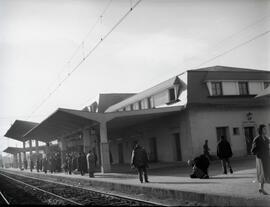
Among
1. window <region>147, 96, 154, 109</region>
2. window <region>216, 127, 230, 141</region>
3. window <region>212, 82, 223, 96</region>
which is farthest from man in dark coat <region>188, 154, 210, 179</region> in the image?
window <region>147, 96, 154, 109</region>

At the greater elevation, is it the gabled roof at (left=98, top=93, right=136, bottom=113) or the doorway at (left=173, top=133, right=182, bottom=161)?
the gabled roof at (left=98, top=93, right=136, bottom=113)

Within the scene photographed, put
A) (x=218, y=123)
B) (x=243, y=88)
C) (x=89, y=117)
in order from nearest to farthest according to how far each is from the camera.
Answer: (x=89, y=117), (x=218, y=123), (x=243, y=88)

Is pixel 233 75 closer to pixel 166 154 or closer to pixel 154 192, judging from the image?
pixel 166 154

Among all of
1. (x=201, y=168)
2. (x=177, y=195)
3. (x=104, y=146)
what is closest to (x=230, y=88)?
(x=104, y=146)

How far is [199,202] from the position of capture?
37.8 ft

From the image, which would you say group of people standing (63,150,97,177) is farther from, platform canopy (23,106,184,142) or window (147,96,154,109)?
window (147,96,154,109)

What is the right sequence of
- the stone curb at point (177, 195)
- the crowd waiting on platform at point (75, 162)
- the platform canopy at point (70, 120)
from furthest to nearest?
1. the crowd waiting on platform at point (75, 162)
2. the platform canopy at point (70, 120)
3. the stone curb at point (177, 195)

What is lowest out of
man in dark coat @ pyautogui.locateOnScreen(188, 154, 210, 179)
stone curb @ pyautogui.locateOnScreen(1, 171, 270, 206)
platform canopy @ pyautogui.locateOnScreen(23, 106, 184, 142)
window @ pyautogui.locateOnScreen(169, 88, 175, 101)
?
stone curb @ pyautogui.locateOnScreen(1, 171, 270, 206)

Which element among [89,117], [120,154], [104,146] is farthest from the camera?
[120,154]

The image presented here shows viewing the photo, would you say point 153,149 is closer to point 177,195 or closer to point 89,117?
point 89,117

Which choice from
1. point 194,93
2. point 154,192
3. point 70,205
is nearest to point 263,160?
point 154,192

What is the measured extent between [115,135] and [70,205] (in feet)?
96.2

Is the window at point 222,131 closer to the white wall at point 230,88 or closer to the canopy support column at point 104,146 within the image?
the white wall at point 230,88

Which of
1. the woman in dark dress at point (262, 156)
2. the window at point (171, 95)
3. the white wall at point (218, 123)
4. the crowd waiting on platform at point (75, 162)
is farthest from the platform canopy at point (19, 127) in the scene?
the woman in dark dress at point (262, 156)
